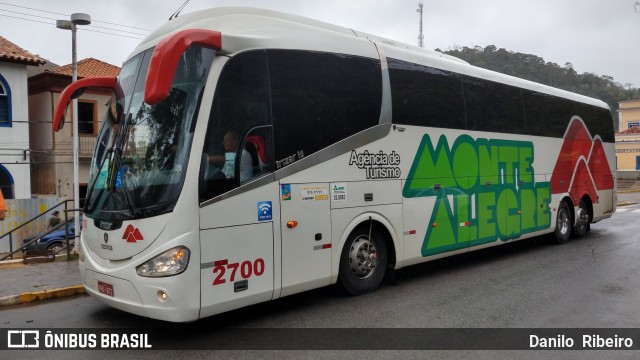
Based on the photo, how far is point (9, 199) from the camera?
20.8 meters

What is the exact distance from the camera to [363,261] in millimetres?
6828

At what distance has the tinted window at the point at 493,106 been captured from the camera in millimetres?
8704

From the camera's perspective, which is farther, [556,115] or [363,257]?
[556,115]

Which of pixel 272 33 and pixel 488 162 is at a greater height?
pixel 272 33

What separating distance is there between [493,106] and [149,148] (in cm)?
658

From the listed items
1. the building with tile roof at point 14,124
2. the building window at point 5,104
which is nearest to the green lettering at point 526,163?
the building with tile roof at point 14,124

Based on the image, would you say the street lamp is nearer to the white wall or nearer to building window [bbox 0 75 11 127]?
the white wall

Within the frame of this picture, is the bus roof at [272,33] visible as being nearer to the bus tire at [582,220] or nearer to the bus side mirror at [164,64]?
the bus side mirror at [164,64]

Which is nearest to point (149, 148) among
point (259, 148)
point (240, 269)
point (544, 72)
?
point (259, 148)

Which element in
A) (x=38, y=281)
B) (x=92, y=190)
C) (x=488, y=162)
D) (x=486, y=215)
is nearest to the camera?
(x=92, y=190)

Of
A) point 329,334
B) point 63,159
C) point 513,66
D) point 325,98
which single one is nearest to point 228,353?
point 329,334

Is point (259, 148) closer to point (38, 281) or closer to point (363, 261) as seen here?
point (363, 261)

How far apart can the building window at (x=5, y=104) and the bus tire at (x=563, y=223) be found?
21.6 m

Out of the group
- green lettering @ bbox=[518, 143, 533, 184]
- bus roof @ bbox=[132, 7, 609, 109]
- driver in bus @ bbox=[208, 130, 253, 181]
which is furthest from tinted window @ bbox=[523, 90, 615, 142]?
driver in bus @ bbox=[208, 130, 253, 181]
